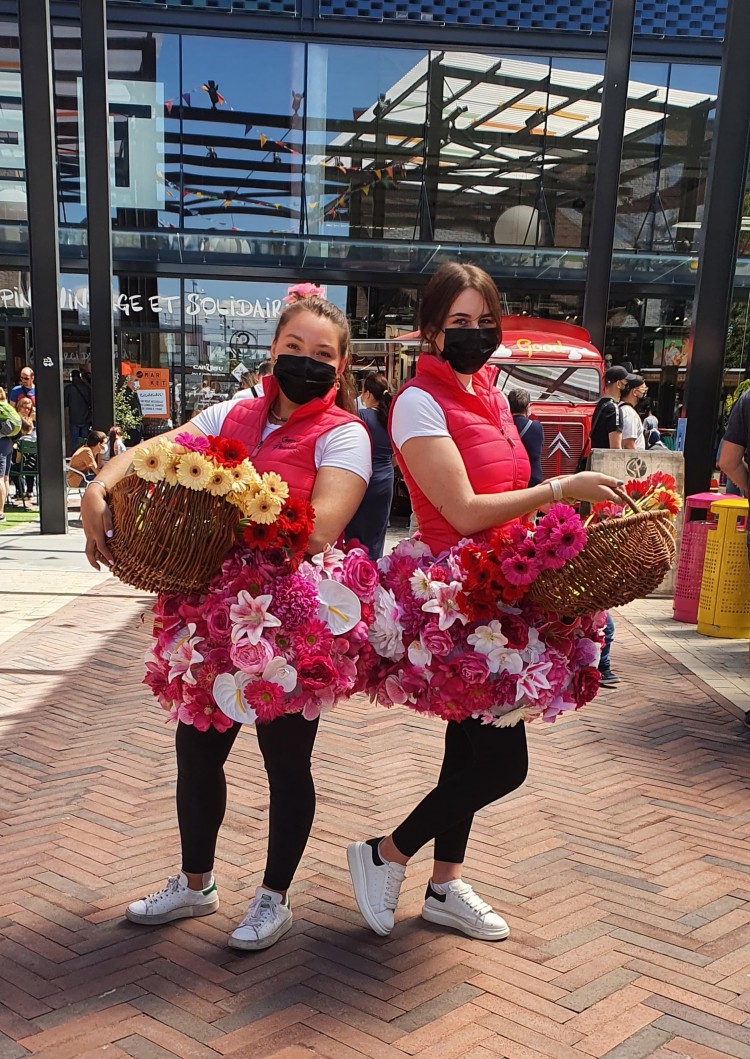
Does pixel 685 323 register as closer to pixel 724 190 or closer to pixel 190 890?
pixel 724 190

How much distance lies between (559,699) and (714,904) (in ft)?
3.58

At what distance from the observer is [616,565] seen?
7.56 feet

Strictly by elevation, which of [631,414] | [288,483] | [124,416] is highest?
[288,483]

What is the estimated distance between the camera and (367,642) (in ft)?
8.34

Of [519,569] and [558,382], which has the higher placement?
[519,569]

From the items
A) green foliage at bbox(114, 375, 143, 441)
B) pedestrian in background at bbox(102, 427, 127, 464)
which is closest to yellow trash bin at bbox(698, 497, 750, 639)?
pedestrian in background at bbox(102, 427, 127, 464)

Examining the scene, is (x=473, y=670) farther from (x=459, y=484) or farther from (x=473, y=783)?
(x=459, y=484)

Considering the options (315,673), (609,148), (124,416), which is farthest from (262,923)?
(124,416)

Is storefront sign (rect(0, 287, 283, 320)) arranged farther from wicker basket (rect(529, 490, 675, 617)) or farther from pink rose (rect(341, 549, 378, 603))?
wicker basket (rect(529, 490, 675, 617))

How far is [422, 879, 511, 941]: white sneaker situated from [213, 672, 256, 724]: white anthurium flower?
0.95 m

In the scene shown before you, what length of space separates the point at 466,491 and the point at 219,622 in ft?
2.30

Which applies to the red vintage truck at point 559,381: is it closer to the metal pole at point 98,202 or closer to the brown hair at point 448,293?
the metal pole at point 98,202

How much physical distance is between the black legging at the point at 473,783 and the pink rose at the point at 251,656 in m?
0.62

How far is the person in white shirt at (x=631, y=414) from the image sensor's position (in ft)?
30.8
